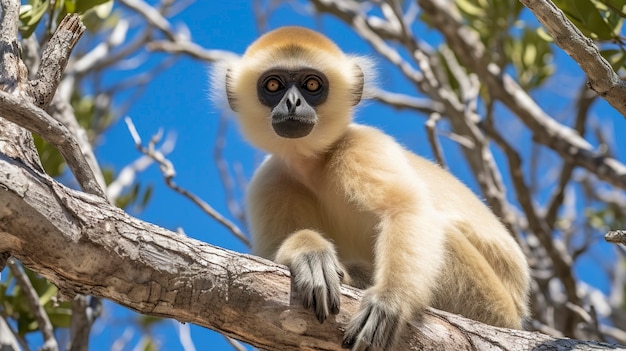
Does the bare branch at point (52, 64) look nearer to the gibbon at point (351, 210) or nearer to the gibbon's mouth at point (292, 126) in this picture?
the gibbon at point (351, 210)

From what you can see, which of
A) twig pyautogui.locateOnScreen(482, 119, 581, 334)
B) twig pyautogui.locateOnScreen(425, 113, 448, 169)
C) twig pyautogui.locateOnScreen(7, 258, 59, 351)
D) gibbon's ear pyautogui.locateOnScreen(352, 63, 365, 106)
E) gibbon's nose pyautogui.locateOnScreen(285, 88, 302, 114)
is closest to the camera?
twig pyautogui.locateOnScreen(7, 258, 59, 351)

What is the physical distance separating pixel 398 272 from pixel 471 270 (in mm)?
881

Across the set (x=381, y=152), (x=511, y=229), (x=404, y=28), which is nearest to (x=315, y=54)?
(x=381, y=152)

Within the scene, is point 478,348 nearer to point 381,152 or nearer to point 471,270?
point 471,270

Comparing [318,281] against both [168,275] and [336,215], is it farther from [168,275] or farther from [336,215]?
[336,215]

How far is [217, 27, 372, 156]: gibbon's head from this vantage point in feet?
21.6

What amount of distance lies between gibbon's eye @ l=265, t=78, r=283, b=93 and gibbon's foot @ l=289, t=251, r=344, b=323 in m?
2.03

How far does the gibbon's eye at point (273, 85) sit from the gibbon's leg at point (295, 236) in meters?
0.63

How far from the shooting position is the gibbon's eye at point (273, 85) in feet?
22.8

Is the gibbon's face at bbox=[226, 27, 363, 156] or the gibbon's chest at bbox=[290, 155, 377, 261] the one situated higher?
the gibbon's face at bbox=[226, 27, 363, 156]

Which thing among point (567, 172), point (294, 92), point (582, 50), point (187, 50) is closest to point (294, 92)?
point (294, 92)

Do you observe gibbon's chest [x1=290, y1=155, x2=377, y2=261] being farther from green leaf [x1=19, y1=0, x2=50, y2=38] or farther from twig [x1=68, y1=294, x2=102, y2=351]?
green leaf [x1=19, y1=0, x2=50, y2=38]

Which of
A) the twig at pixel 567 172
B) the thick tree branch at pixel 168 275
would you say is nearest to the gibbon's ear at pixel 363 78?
the twig at pixel 567 172

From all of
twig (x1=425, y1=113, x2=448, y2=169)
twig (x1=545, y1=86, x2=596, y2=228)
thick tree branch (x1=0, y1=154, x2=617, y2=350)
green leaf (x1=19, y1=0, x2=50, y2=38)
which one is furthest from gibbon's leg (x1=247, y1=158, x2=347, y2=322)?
twig (x1=545, y1=86, x2=596, y2=228)
